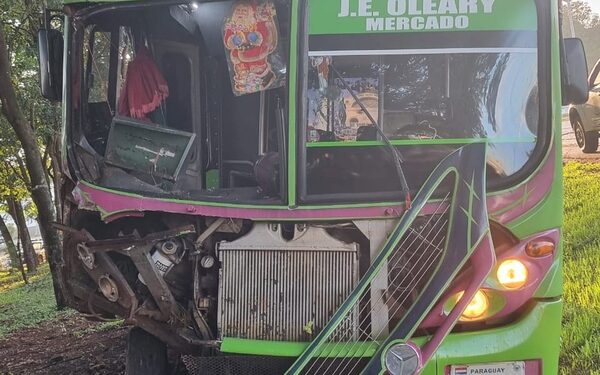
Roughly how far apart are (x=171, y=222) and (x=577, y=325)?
10.8 ft

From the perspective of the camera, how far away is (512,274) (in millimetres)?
2943

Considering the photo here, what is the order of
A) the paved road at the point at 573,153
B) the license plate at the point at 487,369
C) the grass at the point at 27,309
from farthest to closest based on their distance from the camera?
the paved road at the point at 573,153
the grass at the point at 27,309
the license plate at the point at 487,369

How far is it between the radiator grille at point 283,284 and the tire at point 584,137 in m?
10.1

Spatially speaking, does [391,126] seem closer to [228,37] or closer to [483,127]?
[483,127]

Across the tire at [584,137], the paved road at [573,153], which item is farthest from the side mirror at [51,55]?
the tire at [584,137]

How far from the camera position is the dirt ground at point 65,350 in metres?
5.59

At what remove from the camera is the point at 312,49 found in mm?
3078

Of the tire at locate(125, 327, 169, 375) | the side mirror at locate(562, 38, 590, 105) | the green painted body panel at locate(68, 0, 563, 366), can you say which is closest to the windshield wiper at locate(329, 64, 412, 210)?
the green painted body panel at locate(68, 0, 563, 366)

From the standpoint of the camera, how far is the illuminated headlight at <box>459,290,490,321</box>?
9.72 ft

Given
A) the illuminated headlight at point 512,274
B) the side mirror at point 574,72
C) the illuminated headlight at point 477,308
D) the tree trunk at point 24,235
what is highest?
the side mirror at point 574,72

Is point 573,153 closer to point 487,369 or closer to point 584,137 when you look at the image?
point 584,137

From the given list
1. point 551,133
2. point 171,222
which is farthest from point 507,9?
point 171,222

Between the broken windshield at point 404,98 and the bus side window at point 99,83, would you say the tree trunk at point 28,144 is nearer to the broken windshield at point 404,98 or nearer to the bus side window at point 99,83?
the bus side window at point 99,83

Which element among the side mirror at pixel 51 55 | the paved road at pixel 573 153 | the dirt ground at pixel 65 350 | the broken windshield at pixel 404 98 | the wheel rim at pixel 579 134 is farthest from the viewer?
the wheel rim at pixel 579 134
